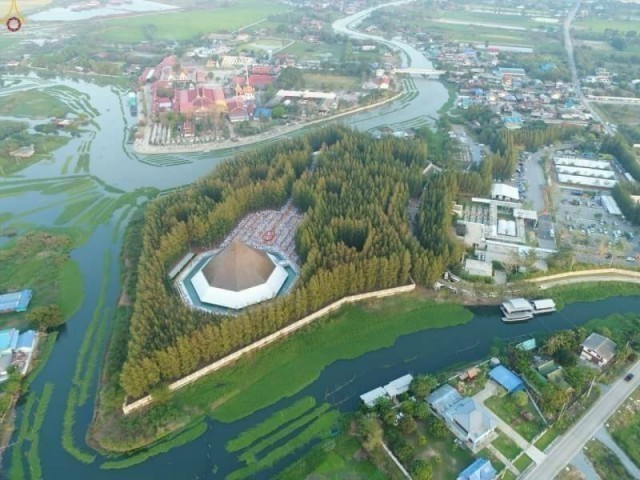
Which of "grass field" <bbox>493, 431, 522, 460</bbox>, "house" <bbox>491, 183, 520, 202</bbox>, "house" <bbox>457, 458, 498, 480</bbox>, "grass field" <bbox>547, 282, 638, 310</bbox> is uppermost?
"house" <bbox>491, 183, 520, 202</bbox>

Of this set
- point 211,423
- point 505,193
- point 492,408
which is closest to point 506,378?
point 492,408

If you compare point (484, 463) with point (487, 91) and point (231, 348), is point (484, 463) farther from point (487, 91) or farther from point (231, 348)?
point (487, 91)

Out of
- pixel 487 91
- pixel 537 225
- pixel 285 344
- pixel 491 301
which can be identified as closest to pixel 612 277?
pixel 537 225

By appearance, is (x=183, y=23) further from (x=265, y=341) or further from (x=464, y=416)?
(x=464, y=416)

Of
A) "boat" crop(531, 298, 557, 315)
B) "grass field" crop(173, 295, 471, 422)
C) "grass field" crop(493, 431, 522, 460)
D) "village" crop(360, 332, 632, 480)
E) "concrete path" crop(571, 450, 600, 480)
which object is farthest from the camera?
"boat" crop(531, 298, 557, 315)

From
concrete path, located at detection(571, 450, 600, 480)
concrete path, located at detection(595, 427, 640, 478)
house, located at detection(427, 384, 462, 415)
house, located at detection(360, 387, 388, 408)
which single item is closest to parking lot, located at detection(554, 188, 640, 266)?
concrete path, located at detection(595, 427, 640, 478)

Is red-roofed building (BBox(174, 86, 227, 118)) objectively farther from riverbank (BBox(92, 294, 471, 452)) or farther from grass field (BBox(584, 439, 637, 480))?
grass field (BBox(584, 439, 637, 480))

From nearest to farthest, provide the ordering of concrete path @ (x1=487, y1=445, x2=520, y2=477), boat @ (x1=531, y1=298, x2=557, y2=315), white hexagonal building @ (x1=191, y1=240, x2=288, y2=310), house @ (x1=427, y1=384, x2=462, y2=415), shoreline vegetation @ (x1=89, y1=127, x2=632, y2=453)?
concrete path @ (x1=487, y1=445, x2=520, y2=477), house @ (x1=427, y1=384, x2=462, y2=415), shoreline vegetation @ (x1=89, y1=127, x2=632, y2=453), white hexagonal building @ (x1=191, y1=240, x2=288, y2=310), boat @ (x1=531, y1=298, x2=557, y2=315)

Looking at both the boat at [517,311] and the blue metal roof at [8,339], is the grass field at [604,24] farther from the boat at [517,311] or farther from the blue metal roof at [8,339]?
the blue metal roof at [8,339]
